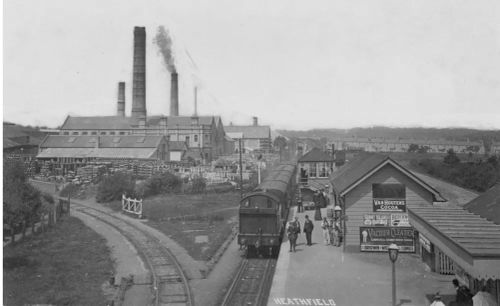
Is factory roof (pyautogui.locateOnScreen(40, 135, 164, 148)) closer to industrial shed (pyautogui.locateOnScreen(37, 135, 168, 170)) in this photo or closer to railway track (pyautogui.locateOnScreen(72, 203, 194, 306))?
industrial shed (pyautogui.locateOnScreen(37, 135, 168, 170))

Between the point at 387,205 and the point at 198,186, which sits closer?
the point at 387,205

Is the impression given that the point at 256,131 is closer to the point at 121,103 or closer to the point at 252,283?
the point at 121,103

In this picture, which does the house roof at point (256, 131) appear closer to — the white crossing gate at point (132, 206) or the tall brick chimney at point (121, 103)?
the tall brick chimney at point (121, 103)

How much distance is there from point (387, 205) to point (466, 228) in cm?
643

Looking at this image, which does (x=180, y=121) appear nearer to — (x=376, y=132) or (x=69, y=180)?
(x=69, y=180)

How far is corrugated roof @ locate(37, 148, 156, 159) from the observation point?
47112 millimetres

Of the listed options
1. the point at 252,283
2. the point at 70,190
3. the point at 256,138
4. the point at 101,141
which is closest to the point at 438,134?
the point at 252,283

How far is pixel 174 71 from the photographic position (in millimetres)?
69250

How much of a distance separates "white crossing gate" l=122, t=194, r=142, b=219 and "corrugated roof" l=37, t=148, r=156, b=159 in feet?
52.8

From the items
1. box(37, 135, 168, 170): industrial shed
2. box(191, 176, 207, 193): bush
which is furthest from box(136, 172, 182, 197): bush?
box(37, 135, 168, 170): industrial shed

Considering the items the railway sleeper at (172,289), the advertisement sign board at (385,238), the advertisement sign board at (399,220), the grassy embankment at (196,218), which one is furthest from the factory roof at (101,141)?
the advertisement sign board at (399,220)

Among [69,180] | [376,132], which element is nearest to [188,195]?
[69,180]

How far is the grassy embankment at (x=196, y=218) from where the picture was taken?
2142cm

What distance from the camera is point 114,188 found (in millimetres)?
36156
